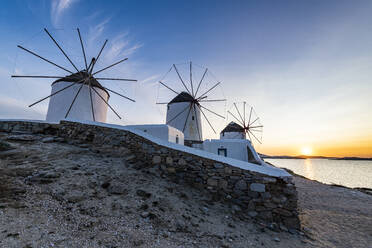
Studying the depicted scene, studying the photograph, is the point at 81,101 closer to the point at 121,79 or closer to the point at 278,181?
the point at 121,79

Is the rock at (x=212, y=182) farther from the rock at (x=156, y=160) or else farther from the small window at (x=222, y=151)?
the small window at (x=222, y=151)

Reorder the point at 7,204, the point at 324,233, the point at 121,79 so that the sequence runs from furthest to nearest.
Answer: the point at 121,79 < the point at 324,233 < the point at 7,204

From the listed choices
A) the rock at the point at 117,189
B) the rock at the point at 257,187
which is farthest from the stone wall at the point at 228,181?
the rock at the point at 117,189

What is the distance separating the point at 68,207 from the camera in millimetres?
3105

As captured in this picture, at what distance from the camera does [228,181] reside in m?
4.73

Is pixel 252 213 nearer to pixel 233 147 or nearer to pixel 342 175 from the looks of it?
pixel 233 147

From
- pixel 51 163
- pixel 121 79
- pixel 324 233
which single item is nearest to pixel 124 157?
pixel 51 163

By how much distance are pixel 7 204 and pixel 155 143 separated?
142 inches

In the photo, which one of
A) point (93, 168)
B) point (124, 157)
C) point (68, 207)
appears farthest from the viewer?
point (124, 157)

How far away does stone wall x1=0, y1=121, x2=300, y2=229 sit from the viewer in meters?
4.24

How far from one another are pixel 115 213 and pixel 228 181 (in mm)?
3009

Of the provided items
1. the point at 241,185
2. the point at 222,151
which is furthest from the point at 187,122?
the point at 241,185

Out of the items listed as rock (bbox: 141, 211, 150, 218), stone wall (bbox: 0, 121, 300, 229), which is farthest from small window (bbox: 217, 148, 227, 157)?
rock (bbox: 141, 211, 150, 218)

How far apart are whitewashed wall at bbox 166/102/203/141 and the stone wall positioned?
43.9 ft
